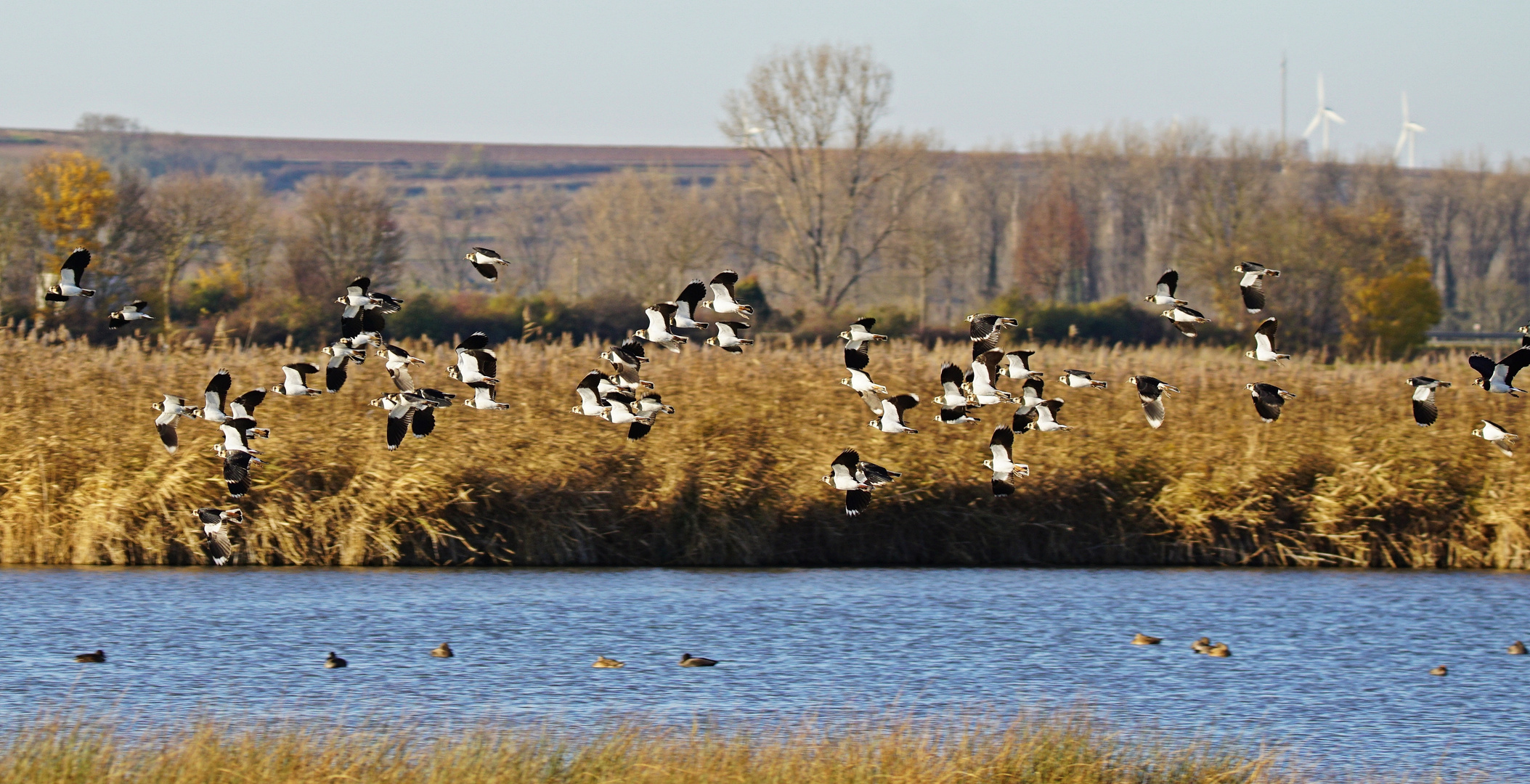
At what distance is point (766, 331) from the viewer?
59.2 meters

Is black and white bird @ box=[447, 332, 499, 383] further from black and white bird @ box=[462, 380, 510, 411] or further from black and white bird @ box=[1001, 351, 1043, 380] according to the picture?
black and white bird @ box=[1001, 351, 1043, 380]

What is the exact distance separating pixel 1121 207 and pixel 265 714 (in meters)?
142

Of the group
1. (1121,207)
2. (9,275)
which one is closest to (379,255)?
(9,275)

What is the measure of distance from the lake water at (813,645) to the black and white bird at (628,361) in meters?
3.48

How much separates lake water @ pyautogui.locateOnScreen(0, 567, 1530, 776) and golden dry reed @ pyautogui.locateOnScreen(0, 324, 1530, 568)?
44 cm

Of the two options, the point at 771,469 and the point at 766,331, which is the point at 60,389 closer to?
the point at 771,469

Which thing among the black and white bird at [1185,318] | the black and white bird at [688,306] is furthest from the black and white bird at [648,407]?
the black and white bird at [1185,318]

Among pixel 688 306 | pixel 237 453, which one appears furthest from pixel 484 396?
pixel 237 453

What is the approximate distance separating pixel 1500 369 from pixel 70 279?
34.8ft

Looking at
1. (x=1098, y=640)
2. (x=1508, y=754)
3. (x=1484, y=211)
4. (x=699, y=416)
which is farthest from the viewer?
(x=1484, y=211)

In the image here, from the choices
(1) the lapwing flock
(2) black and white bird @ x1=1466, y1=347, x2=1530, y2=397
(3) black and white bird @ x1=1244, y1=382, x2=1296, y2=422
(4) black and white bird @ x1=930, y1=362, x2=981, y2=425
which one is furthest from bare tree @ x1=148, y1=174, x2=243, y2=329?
(2) black and white bird @ x1=1466, y1=347, x2=1530, y2=397

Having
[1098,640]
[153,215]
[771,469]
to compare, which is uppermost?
[153,215]

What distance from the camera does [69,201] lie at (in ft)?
197

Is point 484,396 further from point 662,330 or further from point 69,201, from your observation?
point 69,201
